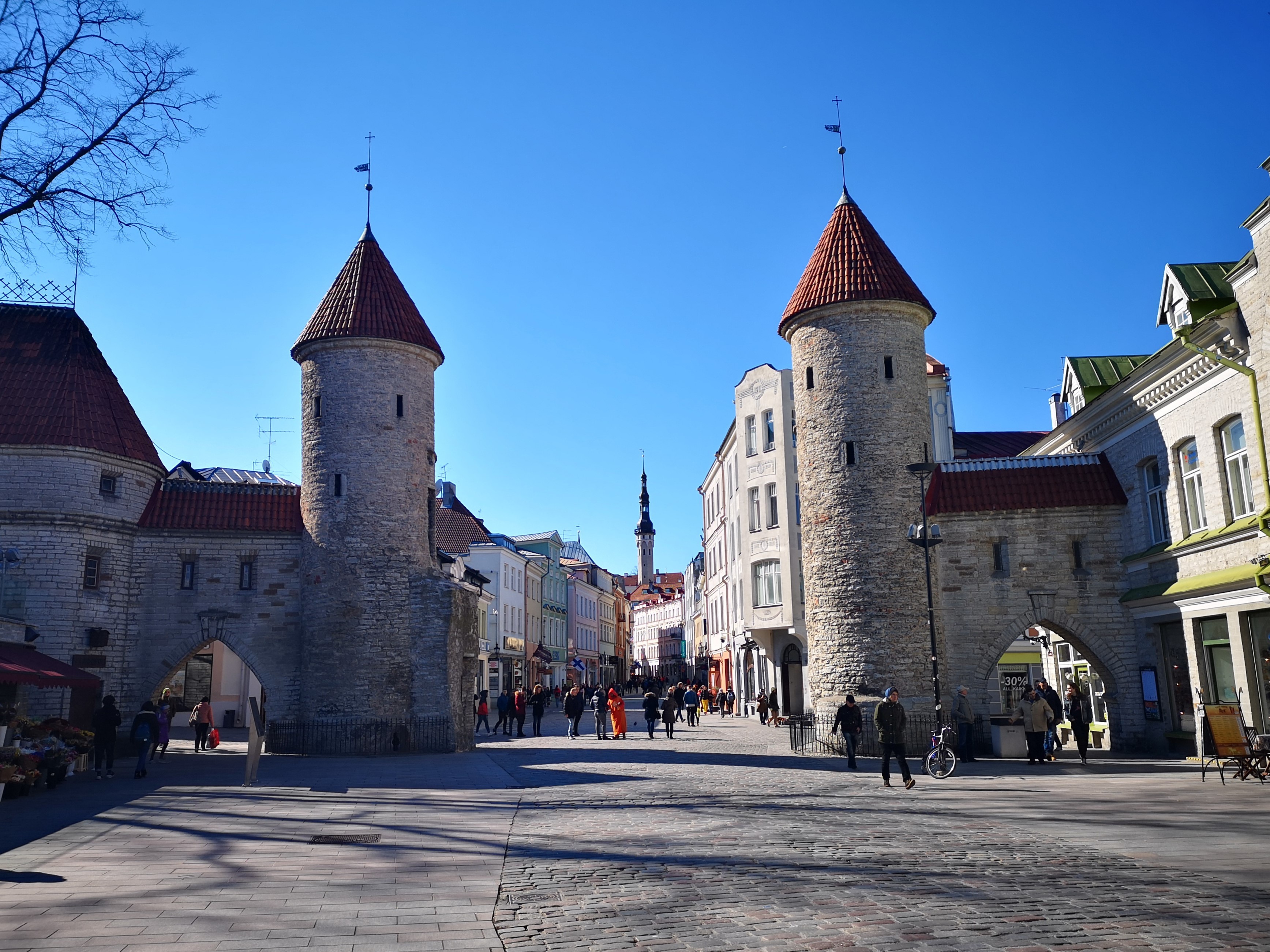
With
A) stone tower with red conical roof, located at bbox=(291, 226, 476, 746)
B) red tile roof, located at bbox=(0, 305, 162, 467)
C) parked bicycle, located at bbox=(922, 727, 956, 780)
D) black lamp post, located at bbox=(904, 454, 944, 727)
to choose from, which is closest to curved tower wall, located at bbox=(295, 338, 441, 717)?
stone tower with red conical roof, located at bbox=(291, 226, 476, 746)

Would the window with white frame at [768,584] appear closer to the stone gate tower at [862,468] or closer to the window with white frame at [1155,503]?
the stone gate tower at [862,468]

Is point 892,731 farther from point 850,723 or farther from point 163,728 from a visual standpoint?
point 163,728

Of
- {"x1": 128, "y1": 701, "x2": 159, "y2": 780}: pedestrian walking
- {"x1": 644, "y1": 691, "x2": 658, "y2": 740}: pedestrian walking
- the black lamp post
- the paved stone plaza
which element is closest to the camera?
the paved stone plaza

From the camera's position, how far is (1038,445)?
30469mm

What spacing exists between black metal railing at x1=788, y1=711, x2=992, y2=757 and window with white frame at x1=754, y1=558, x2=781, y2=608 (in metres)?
17.6

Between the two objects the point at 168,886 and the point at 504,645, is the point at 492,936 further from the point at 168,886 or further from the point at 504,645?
the point at 504,645

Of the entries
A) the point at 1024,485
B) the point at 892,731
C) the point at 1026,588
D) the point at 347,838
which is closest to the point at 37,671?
the point at 347,838

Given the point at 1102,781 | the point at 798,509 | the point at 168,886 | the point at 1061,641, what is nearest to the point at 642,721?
the point at 798,509

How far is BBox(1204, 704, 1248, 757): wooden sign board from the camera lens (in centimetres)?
1568

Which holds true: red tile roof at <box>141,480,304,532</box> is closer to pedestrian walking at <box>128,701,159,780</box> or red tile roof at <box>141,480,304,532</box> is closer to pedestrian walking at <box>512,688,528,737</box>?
pedestrian walking at <box>128,701,159,780</box>

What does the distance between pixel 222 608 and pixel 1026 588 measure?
21178mm

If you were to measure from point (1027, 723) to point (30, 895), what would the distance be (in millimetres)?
18683

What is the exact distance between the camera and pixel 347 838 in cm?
1170

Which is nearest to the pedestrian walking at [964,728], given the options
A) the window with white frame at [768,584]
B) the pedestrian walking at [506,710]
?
the pedestrian walking at [506,710]
